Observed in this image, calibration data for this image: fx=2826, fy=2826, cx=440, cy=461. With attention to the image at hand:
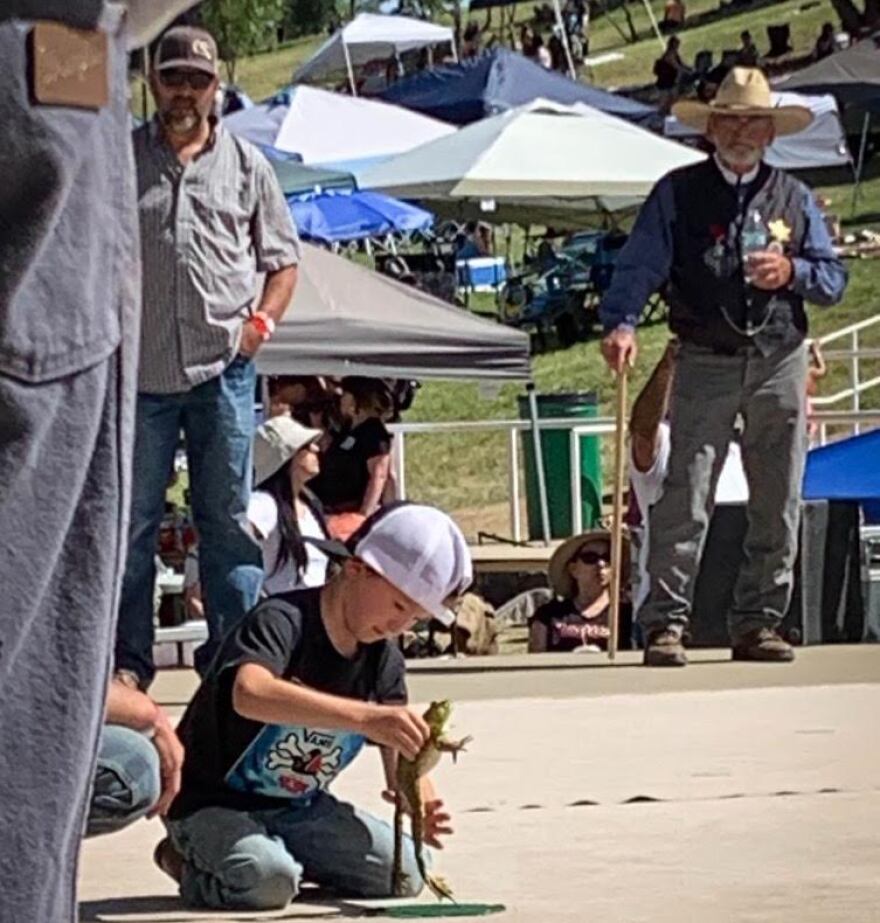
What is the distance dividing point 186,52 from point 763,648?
2.96 meters

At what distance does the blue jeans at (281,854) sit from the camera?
5.58 metres

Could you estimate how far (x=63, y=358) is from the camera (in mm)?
2100

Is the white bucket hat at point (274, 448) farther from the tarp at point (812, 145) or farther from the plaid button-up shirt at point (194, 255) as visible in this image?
the tarp at point (812, 145)

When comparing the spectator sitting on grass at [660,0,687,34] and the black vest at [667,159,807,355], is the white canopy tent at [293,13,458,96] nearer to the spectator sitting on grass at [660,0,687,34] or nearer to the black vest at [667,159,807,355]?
the spectator sitting on grass at [660,0,687,34]

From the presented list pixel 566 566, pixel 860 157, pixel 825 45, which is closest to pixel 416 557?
pixel 566 566

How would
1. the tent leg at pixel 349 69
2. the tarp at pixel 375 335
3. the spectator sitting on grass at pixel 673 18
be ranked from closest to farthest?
the tarp at pixel 375 335, the tent leg at pixel 349 69, the spectator sitting on grass at pixel 673 18

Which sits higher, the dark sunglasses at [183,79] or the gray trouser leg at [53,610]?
the gray trouser leg at [53,610]

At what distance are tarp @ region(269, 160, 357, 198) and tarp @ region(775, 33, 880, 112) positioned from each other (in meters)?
8.15

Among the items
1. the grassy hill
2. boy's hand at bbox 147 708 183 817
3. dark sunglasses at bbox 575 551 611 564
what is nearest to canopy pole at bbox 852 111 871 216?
the grassy hill

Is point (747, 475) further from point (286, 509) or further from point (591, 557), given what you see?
point (591, 557)

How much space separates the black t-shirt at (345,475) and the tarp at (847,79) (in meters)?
23.0

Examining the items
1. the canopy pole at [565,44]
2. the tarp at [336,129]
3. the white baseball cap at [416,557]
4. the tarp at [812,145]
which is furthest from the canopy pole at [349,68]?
the white baseball cap at [416,557]

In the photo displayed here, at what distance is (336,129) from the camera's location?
3153 cm

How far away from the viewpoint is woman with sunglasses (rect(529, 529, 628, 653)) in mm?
11961
